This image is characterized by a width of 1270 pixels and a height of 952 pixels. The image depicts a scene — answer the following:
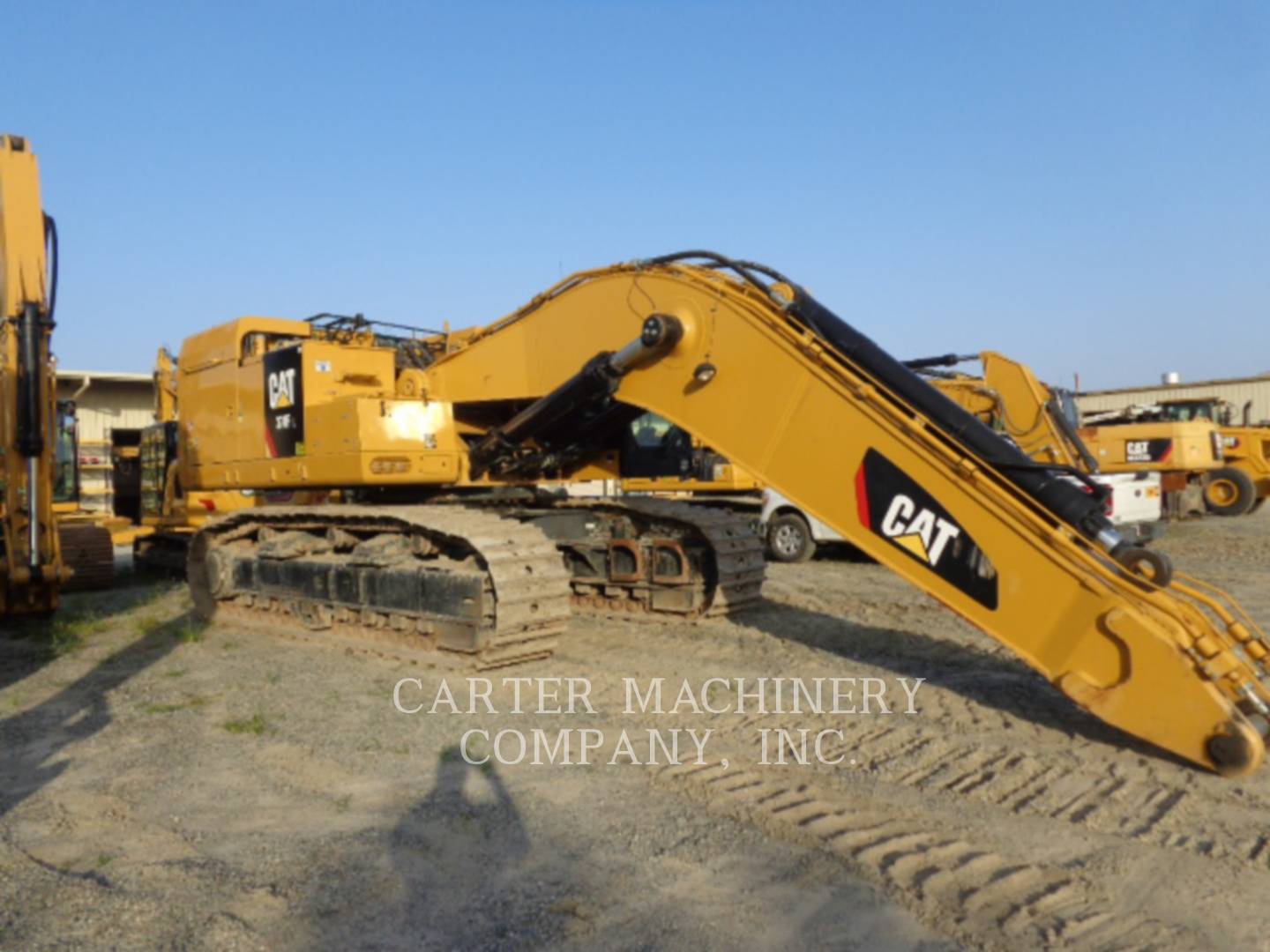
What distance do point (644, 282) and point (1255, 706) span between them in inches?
167

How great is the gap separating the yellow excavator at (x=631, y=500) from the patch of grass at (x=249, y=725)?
1582 mm

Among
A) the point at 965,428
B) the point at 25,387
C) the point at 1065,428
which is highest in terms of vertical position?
the point at 25,387

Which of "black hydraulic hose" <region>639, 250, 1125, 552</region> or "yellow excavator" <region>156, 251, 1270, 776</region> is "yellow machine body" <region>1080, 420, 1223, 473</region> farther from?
"black hydraulic hose" <region>639, 250, 1125, 552</region>

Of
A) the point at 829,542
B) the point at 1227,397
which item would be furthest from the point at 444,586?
the point at 1227,397

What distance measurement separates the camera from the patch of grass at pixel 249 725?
233 inches

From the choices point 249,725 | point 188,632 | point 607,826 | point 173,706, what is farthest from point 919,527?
point 188,632

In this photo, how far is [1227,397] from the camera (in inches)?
1597

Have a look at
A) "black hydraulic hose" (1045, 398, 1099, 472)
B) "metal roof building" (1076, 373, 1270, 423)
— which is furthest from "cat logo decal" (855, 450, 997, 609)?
"metal roof building" (1076, 373, 1270, 423)

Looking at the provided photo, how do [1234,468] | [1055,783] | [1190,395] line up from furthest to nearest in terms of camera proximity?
[1190,395]
[1234,468]
[1055,783]

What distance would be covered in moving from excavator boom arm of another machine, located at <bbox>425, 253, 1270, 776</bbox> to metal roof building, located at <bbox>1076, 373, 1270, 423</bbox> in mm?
37077

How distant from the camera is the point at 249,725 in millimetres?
6020

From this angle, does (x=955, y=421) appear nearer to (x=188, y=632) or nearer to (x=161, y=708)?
(x=161, y=708)

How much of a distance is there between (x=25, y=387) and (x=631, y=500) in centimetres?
535

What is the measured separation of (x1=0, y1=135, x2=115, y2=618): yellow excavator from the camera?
28.1 feet
